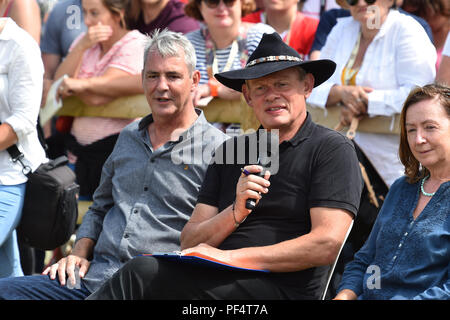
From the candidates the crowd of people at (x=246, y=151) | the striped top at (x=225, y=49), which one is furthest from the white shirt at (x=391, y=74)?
the striped top at (x=225, y=49)

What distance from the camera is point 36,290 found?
11.9 ft

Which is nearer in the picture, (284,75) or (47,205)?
(284,75)

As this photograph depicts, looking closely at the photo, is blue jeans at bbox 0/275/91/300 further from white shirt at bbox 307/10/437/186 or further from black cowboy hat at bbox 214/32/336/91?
white shirt at bbox 307/10/437/186

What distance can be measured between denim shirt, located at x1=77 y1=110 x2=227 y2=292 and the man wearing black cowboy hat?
286 millimetres

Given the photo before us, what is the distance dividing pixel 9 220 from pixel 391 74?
2.35 metres

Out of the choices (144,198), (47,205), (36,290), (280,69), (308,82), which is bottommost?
(36,290)

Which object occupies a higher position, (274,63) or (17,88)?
(274,63)

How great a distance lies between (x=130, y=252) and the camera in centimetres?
364

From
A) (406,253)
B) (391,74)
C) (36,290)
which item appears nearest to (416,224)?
(406,253)

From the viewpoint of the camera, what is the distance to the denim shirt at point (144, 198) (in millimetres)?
3652

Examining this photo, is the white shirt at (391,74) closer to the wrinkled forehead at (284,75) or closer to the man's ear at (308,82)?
the man's ear at (308,82)

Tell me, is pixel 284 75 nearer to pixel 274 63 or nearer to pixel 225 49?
pixel 274 63
